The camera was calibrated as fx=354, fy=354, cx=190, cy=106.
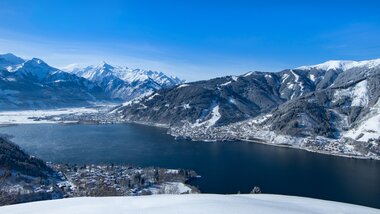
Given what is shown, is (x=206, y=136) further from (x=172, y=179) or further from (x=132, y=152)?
(x=172, y=179)

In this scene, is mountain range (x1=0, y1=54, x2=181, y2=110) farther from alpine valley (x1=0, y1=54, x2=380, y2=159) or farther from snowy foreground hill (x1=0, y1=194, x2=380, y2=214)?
snowy foreground hill (x1=0, y1=194, x2=380, y2=214)

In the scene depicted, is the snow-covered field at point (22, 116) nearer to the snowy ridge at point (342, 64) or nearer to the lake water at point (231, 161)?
the lake water at point (231, 161)

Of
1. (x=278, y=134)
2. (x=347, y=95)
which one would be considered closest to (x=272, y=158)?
(x=278, y=134)

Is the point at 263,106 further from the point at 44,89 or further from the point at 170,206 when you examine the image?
the point at 44,89

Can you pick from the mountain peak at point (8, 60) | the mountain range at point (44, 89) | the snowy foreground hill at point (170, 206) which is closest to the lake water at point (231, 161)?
the snowy foreground hill at point (170, 206)

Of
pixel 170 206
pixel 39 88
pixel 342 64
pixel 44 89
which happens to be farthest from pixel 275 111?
pixel 39 88
